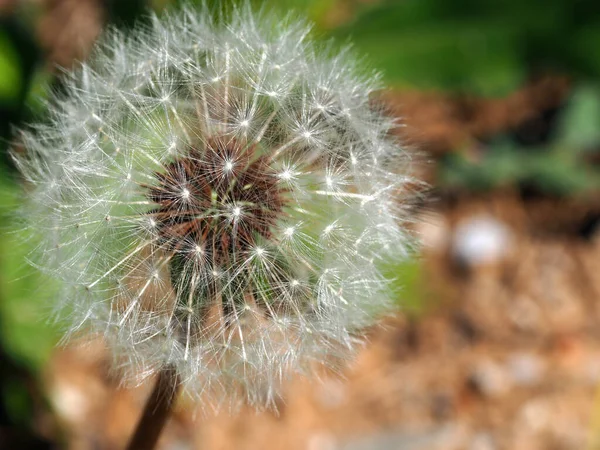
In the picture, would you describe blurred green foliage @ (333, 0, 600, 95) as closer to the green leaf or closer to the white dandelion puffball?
the green leaf

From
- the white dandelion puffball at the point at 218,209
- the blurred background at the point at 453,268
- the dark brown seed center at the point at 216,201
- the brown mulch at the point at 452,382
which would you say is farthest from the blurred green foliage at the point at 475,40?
the dark brown seed center at the point at 216,201

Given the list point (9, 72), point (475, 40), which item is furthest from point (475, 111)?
point (9, 72)

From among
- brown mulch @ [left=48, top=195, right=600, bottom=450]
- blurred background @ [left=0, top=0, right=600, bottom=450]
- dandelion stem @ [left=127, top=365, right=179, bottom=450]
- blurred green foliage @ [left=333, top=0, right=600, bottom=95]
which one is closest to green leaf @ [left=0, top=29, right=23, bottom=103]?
blurred background @ [left=0, top=0, right=600, bottom=450]

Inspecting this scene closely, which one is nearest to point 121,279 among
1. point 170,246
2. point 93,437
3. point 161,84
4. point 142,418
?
point 170,246

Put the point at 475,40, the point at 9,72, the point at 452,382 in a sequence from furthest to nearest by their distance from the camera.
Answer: the point at 475,40, the point at 452,382, the point at 9,72

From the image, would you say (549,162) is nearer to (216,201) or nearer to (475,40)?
(475,40)
